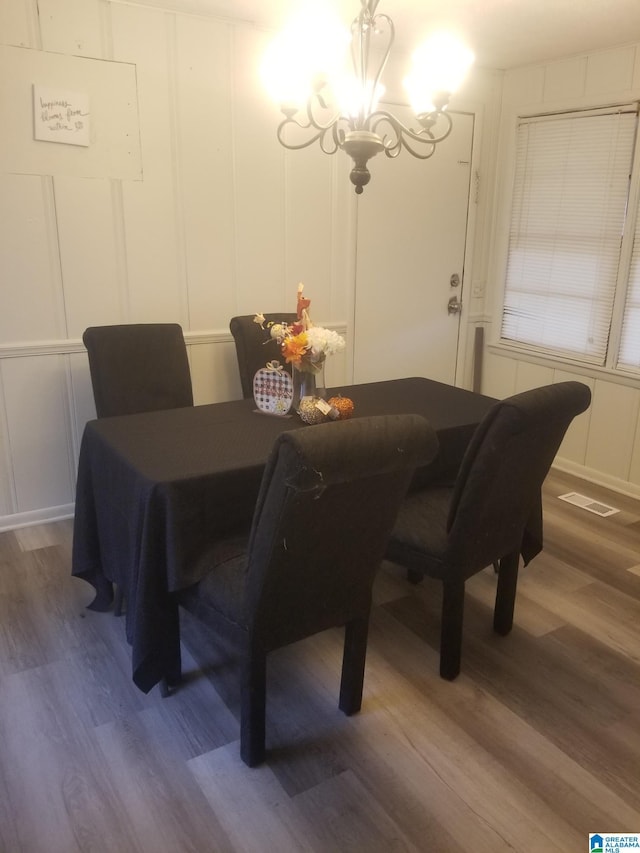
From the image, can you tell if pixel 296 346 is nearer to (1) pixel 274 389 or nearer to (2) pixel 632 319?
(1) pixel 274 389

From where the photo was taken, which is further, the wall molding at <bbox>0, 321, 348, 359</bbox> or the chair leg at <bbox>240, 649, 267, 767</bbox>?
the wall molding at <bbox>0, 321, 348, 359</bbox>

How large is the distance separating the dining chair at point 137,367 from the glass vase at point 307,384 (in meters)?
0.90

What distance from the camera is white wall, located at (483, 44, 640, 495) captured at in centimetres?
358

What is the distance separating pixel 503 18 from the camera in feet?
10.2

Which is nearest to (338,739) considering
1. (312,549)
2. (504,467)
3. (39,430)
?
(312,549)

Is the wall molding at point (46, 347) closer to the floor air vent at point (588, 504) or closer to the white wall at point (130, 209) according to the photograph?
the white wall at point (130, 209)

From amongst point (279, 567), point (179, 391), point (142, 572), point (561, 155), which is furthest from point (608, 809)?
point (561, 155)

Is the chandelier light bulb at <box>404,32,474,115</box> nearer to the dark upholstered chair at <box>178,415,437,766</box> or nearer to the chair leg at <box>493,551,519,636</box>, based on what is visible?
the dark upholstered chair at <box>178,415,437,766</box>

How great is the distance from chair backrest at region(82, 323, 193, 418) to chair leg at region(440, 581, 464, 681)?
5.38 feet

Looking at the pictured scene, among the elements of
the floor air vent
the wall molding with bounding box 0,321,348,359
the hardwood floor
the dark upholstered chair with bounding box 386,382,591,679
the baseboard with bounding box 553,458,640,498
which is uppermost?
the wall molding with bounding box 0,321,348,359

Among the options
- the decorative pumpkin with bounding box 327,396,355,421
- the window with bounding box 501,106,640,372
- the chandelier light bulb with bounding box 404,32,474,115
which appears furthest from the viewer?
the window with bounding box 501,106,640,372

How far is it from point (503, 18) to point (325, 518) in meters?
2.80

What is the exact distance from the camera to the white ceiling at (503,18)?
293 centimetres

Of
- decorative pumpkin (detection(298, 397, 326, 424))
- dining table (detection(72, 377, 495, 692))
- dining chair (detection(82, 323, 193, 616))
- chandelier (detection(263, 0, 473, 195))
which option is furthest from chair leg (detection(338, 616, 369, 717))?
dining chair (detection(82, 323, 193, 616))
